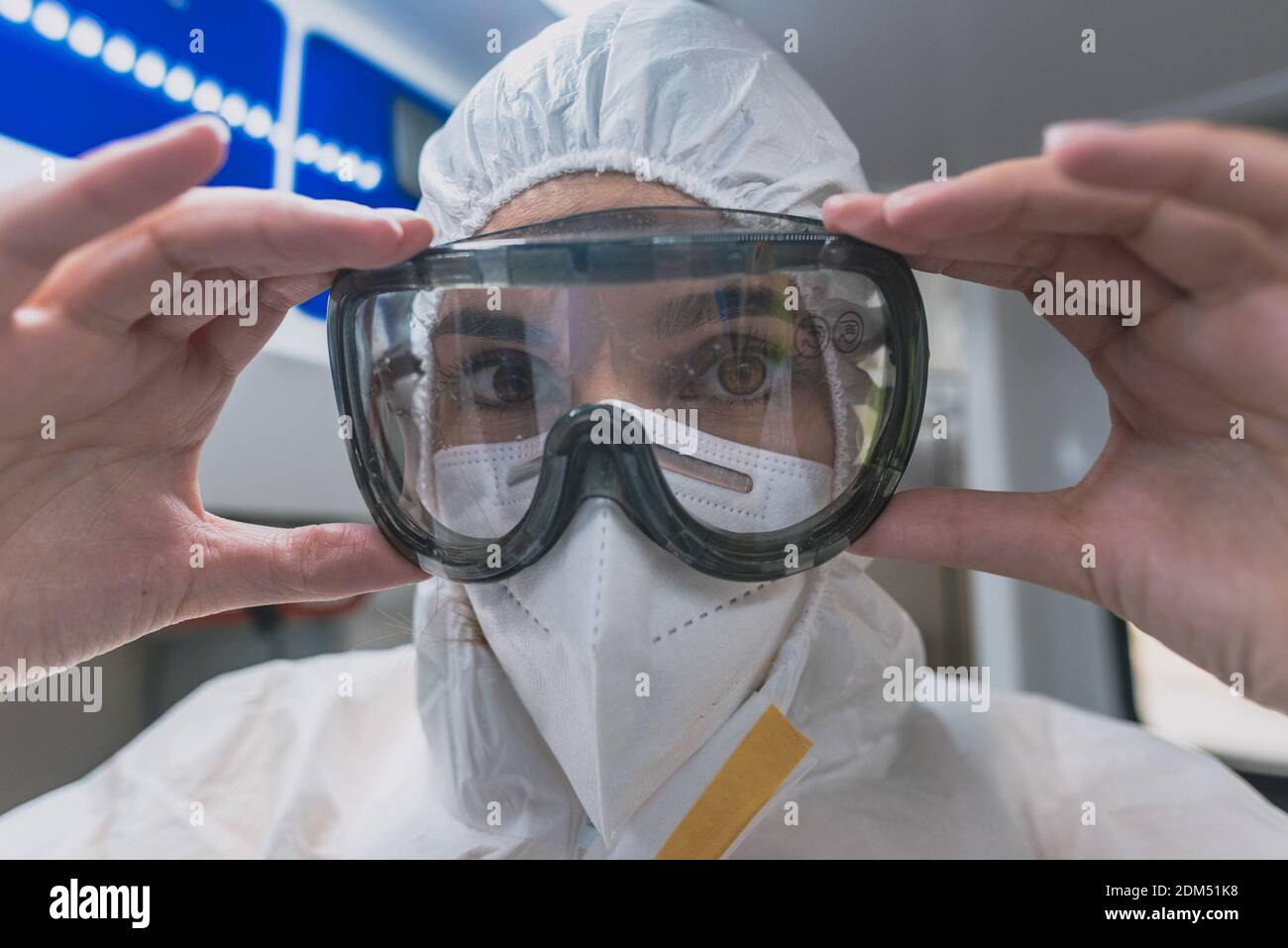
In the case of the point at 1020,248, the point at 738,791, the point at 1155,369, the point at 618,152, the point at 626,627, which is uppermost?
the point at 618,152

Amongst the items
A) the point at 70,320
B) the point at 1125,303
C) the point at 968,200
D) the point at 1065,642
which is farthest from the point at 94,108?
the point at 1065,642

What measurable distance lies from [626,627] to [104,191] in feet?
1.66

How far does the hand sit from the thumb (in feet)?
1.61

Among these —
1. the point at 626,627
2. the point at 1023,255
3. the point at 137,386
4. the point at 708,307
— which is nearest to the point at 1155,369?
the point at 1023,255

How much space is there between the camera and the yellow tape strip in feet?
2.56

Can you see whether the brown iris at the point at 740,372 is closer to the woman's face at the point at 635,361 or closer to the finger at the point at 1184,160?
the woman's face at the point at 635,361

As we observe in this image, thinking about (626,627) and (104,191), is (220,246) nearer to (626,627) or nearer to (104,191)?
(104,191)

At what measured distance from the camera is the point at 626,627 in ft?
2.20

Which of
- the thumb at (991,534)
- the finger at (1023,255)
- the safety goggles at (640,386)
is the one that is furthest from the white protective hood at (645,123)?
the thumb at (991,534)

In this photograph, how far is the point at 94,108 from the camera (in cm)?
106

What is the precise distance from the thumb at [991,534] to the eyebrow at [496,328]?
367mm

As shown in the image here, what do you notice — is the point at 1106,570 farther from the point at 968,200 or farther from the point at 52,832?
the point at 52,832

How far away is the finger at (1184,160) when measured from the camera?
1.56ft

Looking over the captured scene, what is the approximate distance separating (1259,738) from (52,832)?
7.28 ft
